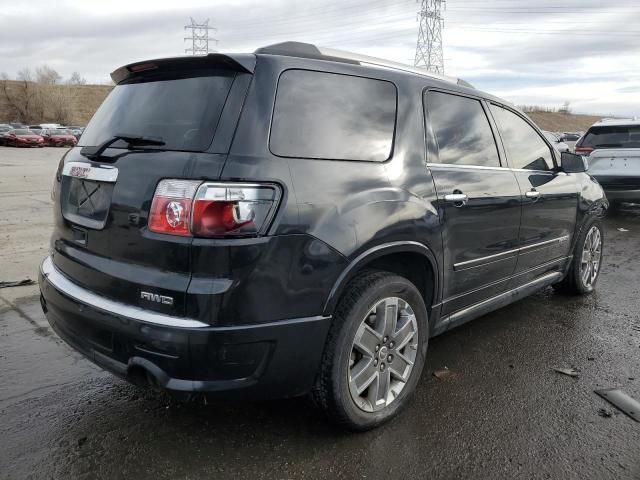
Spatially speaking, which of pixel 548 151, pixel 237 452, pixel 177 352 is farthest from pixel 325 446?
pixel 548 151

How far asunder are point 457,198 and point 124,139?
1870 mm

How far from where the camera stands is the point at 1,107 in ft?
256

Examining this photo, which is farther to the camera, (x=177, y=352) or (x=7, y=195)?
(x=7, y=195)

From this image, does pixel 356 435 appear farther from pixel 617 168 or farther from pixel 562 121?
pixel 562 121

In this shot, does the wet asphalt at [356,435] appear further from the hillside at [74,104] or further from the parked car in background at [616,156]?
the hillside at [74,104]

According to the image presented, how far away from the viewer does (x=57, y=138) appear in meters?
39.7

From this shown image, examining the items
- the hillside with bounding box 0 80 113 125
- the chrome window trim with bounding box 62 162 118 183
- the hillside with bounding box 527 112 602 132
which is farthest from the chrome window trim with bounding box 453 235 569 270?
the hillside with bounding box 527 112 602 132

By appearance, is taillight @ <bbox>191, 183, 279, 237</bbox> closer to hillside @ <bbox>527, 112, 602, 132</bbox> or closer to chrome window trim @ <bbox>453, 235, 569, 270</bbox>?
chrome window trim @ <bbox>453, 235, 569, 270</bbox>

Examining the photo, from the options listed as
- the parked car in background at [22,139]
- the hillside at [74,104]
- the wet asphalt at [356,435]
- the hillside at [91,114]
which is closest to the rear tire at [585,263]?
the wet asphalt at [356,435]

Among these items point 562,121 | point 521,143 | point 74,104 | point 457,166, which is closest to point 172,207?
point 457,166

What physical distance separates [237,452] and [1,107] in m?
90.9

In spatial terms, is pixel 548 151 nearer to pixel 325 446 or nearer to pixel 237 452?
pixel 325 446

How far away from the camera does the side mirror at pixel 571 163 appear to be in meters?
4.45

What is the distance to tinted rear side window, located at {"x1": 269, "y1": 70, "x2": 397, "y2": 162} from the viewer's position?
243 cm
